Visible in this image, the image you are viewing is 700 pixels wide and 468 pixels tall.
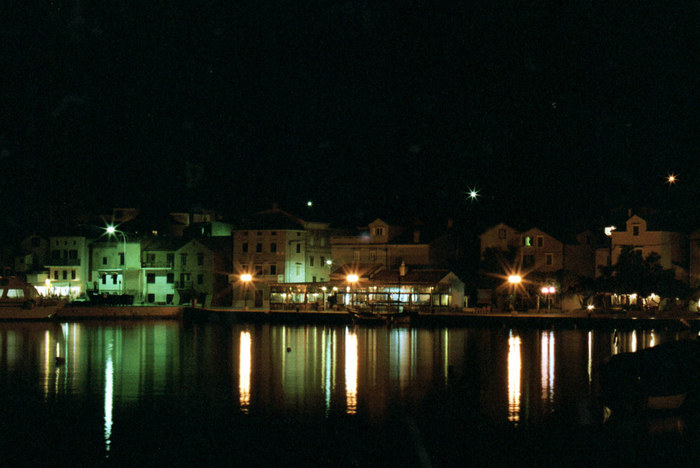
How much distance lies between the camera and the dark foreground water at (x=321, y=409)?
2028 cm

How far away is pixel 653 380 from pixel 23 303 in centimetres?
5769

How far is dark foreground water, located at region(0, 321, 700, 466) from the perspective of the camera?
20.3m

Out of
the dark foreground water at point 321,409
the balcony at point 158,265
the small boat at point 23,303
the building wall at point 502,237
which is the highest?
the building wall at point 502,237

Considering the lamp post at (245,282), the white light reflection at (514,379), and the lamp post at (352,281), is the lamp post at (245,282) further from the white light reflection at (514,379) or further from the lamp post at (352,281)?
the white light reflection at (514,379)

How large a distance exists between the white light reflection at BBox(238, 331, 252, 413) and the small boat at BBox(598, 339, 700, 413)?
10.9 metres

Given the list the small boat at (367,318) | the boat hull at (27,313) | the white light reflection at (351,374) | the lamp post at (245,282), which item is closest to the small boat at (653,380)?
the white light reflection at (351,374)

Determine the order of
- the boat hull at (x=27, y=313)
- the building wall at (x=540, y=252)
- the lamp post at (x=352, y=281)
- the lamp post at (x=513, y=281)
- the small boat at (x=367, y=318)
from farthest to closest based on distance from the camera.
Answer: the boat hull at (x=27, y=313)
the lamp post at (x=352, y=281)
the building wall at (x=540, y=252)
the lamp post at (x=513, y=281)
the small boat at (x=367, y=318)

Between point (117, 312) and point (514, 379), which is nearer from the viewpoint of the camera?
point (514, 379)

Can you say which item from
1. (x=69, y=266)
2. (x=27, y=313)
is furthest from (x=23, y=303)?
(x=69, y=266)

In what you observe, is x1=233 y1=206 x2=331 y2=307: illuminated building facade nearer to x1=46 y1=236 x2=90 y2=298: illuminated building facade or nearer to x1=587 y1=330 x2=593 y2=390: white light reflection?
x1=46 y1=236 x2=90 y2=298: illuminated building facade

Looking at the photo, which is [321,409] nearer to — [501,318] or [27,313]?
[501,318]

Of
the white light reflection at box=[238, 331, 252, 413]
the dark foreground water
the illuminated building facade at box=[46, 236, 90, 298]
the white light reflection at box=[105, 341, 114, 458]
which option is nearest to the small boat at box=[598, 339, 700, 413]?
the dark foreground water

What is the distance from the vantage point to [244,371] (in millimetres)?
34656

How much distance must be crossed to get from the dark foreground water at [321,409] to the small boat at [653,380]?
2.18 ft
